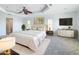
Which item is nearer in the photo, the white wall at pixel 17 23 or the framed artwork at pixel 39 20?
the white wall at pixel 17 23

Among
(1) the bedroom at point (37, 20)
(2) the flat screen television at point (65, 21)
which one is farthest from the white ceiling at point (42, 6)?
(2) the flat screen television at point (65, 21)

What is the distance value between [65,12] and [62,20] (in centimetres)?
26

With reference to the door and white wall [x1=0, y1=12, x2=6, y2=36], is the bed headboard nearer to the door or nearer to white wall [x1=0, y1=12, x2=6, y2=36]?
the door

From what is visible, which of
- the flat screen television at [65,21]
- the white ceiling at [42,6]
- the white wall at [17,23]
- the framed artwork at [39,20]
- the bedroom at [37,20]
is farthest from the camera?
the flat screen television at [65,21]

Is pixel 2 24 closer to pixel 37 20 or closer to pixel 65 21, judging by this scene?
pixel 37 20

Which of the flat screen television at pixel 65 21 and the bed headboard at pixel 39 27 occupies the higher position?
the flat screen television at pixel 65 21

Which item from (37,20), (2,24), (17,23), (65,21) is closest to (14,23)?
(17,23)

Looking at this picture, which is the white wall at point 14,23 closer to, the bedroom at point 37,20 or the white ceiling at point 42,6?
the bedroom at point 37,20

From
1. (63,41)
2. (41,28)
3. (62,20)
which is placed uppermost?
(62,20)

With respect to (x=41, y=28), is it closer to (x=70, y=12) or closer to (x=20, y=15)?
(x=20, y=15)

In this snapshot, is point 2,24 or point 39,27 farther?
point 39,27
